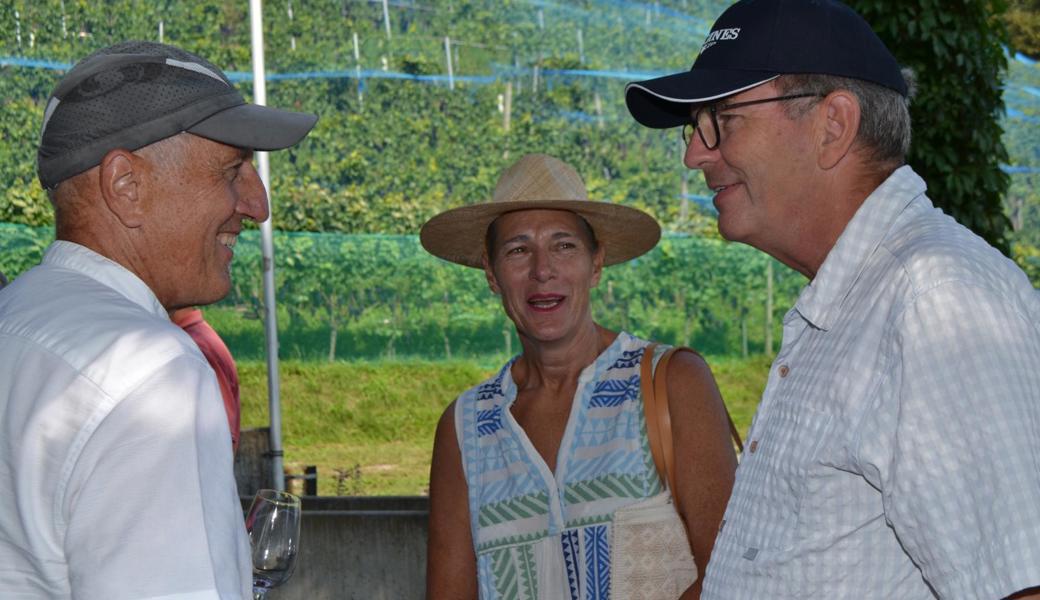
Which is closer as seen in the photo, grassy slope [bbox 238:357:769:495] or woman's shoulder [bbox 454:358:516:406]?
woman's shoulder [bbox 454:358:516:406]

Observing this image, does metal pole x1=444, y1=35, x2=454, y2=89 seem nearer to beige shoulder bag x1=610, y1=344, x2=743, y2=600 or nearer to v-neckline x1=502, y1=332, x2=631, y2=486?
v-neckline x1=502, y1=332, x2=631, y2=486

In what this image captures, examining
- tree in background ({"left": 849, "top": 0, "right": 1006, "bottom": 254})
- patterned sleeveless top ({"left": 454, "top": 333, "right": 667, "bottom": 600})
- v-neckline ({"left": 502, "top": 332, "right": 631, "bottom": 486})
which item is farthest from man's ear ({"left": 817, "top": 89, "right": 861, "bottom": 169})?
tree in background ({"left": 849, "top": 0, "right": 1006, "bottom": 254})

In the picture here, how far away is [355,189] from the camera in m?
12.2

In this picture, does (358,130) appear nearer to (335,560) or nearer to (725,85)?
(335,560)

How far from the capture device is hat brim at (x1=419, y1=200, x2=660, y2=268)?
11.4 ft

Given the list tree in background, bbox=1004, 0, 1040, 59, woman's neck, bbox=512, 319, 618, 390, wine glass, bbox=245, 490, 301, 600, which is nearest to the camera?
wine glass, bbox=245, 490, 301, 600

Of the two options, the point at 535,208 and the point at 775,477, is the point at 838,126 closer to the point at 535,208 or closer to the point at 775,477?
the point at 775,477

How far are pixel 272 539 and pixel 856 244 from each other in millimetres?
1310

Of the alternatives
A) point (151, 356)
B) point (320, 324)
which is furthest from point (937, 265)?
point (320, 324)

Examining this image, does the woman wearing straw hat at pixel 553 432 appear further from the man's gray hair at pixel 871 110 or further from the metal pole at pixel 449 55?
the metal pole at pixel 449 55

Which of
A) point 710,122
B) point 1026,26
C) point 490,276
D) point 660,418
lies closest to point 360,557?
point 490,276

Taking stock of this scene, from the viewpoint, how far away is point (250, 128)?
1919 millimetres

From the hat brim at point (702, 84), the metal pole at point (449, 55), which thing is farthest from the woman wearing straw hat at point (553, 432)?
the metal pole at point (449, 55)

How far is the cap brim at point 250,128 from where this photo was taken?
188 centimetres
